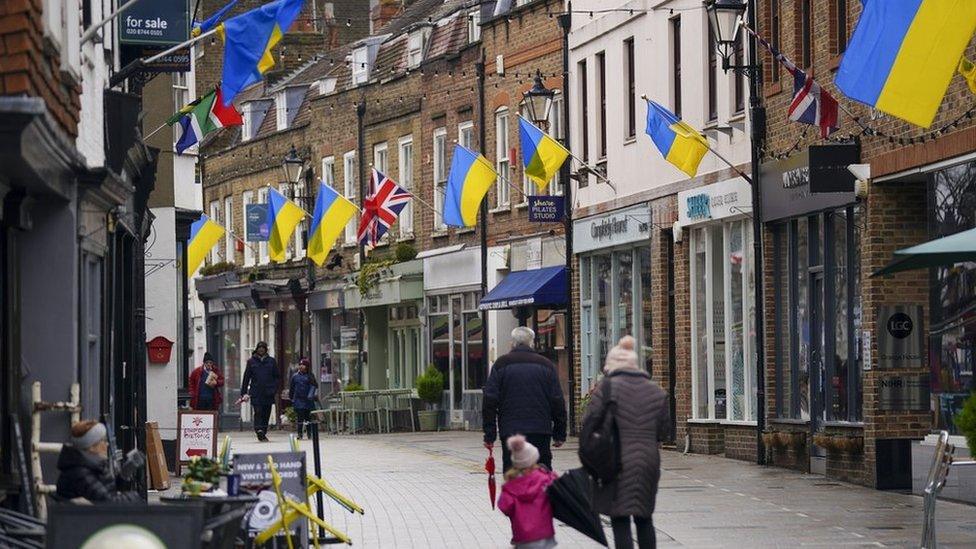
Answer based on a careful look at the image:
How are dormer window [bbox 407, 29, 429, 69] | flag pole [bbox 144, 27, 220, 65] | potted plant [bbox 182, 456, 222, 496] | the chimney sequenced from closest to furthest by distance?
1. potted plant [bbox 182, 456, 222, 496]
2. flag pole [bbox 144, 27, 220, 65]
3. dormer window [bbox 407, 29, 429, 69]
4. the chimney

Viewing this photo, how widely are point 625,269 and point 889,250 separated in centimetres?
1153

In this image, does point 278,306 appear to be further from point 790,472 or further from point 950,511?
point 950,511

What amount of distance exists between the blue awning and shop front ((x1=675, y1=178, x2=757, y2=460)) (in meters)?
6.24

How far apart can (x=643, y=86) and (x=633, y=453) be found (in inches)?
777

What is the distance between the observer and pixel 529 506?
1382cm

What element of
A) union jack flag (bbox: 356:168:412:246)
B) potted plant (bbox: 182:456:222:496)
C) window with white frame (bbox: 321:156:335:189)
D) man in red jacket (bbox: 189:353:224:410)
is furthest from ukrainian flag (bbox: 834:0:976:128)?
window with white frame (bbox: 321:156:335:189)

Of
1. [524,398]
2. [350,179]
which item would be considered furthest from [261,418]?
[524,398]

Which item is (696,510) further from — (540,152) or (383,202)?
(383,202)

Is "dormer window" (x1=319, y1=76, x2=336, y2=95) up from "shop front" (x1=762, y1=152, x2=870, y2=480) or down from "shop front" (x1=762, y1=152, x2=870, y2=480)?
up

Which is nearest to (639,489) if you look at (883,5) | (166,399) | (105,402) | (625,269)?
(883,5)

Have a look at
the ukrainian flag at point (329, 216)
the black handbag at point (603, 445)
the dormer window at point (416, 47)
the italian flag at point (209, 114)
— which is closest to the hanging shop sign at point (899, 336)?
the italian flag at point (209, 114)

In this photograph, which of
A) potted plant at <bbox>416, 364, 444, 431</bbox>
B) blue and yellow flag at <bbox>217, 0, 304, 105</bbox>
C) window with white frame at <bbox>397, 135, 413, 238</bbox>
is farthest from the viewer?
window with white frame at <bbox>397, 135, 413, 238</bbox>

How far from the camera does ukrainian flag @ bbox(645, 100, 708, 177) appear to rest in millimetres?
27797

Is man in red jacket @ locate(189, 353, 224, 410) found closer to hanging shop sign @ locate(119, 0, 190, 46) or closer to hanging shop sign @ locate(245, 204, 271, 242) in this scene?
hanging shop sign @ locate(245, 204, 271, 242)
